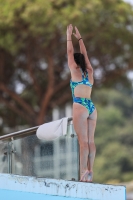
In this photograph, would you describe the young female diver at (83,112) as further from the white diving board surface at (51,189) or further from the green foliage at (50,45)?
the green foliage at (50,45)

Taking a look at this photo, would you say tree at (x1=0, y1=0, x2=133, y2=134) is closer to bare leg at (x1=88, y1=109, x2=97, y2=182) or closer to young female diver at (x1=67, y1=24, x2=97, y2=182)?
young female diver at (x1=67, y1=24, x2=97, y2=182)

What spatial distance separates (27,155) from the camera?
8562 millimetres

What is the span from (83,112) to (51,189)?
1.11 meters

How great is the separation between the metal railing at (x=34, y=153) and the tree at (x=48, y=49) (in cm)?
1337

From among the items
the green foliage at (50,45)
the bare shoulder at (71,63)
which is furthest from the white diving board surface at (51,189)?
the green foliage at (50,45)

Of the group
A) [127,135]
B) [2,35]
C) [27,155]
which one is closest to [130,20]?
[2,35]

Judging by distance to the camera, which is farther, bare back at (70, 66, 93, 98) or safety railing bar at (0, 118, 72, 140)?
safety railing bar at (0, 118, 72, 140)

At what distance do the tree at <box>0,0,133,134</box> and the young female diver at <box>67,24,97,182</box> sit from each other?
14.0m

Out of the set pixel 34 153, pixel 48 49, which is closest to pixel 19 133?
pixel 34 153

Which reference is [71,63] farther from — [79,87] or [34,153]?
[34,153]

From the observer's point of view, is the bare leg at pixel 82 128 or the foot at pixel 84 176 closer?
the foot at pixel 84 176

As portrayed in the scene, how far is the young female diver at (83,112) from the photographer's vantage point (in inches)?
309

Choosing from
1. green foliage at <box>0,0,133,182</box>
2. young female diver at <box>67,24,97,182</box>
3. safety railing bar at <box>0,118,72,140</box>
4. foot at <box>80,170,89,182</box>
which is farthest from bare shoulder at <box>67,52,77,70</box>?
green foliage at <box>0,0,133,182</box>

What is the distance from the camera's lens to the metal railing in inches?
334
